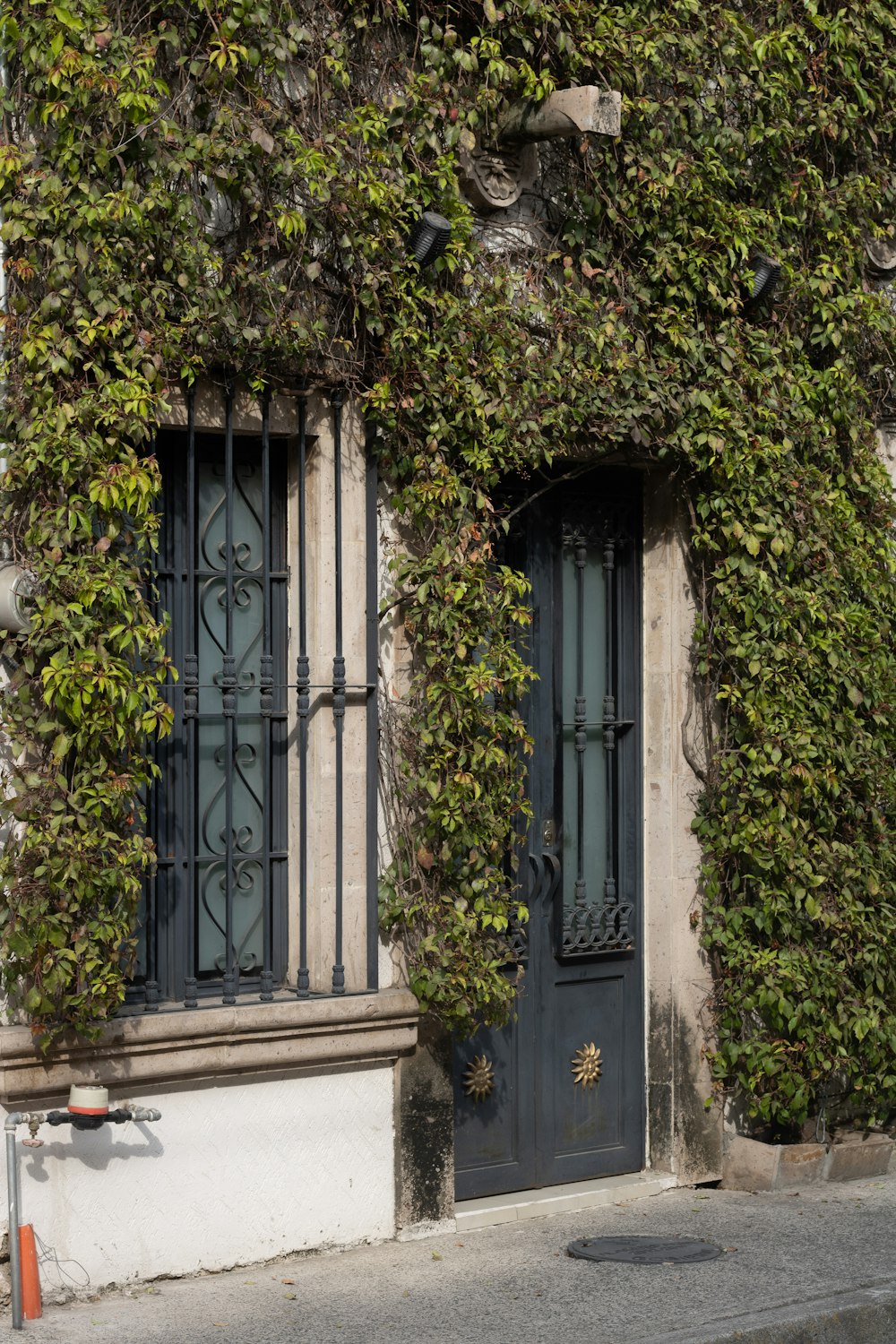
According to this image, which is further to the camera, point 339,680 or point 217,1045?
point 339,680

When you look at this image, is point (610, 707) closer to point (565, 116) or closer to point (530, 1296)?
point (565, 116)

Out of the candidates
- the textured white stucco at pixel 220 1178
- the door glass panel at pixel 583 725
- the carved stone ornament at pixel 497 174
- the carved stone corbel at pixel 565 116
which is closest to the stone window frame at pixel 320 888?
the textured white stucco at pixel 220 1178

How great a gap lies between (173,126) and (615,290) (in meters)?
2.20

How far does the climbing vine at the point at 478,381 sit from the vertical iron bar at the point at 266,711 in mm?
342

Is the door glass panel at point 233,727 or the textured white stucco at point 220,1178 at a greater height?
the door glass panel at point 233,727

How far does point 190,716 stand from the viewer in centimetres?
628

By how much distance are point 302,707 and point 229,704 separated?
13.1 inches

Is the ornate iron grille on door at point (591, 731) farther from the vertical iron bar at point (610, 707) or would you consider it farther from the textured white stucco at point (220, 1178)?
the textured white stucco at point (220, 1178)

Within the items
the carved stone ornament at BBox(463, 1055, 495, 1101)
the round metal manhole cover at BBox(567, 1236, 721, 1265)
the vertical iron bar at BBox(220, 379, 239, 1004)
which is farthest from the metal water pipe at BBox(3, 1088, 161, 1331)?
the round metal manhole cover at BBox(567, 1236, 721, 1265)

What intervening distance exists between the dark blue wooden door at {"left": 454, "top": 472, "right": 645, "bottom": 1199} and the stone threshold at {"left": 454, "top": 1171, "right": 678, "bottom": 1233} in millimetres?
43

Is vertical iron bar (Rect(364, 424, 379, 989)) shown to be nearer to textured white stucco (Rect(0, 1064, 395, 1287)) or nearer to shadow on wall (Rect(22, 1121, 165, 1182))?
textured white stucco (Rect(0, 1064, 395, 1287))

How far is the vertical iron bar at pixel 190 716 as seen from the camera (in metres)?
6.28

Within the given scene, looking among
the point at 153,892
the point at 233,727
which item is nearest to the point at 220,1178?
the point at 153,892

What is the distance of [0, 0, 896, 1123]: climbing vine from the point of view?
18.9 feet
